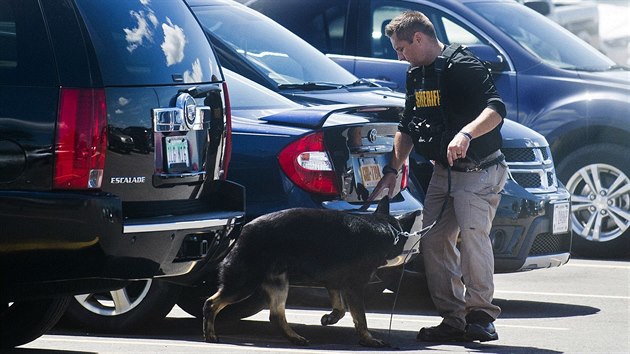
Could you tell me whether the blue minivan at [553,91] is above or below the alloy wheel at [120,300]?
above

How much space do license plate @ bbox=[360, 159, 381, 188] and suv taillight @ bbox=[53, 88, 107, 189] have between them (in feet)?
7.14

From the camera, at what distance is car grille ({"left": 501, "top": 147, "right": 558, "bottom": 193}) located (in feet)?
29.9

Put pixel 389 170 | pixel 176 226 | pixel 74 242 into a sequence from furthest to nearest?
pixel 389 170, pixel 176 226, pixel 74 242

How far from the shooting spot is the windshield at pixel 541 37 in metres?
11.6

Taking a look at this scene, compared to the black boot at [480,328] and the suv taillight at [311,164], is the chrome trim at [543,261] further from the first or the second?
the suv taillight at [311,164]

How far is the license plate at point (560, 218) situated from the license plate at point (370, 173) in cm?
160

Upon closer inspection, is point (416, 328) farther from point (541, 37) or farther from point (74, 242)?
point (541, 37)

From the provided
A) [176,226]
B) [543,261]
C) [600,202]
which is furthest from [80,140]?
[600,202]

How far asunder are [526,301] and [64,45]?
4.50m

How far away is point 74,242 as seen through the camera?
5.84 meters

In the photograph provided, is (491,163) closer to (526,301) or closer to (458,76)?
(458,76)

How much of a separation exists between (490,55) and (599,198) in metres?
1.50

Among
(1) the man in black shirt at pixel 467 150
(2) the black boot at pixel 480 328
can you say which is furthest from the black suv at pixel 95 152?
(2) the black boot at pixel 480 328

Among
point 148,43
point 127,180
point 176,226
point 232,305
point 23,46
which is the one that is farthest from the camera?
point 232,305
